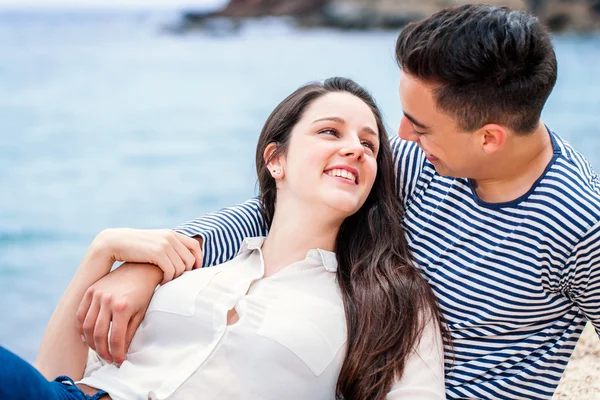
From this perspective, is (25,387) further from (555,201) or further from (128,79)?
(128,79)

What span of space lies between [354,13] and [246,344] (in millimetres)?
42775

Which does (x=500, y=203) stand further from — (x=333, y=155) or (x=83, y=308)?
(x=83, y=308)

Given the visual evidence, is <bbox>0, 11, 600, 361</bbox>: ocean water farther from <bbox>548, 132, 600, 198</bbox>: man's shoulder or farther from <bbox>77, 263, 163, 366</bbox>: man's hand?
<bbox>548, 132, 600, 198</bbox>: man's shoulder

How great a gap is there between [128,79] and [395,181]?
2512 centimetres

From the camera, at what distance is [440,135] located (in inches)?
84.1

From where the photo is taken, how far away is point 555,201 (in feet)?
6.44

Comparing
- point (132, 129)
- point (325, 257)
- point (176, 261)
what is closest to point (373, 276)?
point (325, 257)

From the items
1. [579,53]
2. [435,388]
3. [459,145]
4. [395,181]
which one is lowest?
[579,53]

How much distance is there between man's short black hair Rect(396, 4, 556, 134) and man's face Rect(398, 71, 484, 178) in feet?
0.08

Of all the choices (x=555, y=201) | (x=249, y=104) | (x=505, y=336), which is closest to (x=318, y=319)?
(x=505, y=336)

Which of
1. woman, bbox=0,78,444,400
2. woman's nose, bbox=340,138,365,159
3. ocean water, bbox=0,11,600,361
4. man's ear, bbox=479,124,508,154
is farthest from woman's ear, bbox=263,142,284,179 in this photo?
ocean water, bbox=0,11,600,361

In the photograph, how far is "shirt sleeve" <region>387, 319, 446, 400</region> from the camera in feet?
6.61

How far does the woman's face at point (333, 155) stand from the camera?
7.69 ft

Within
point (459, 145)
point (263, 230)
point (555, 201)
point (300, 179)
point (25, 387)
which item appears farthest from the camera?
point (263, 230)
